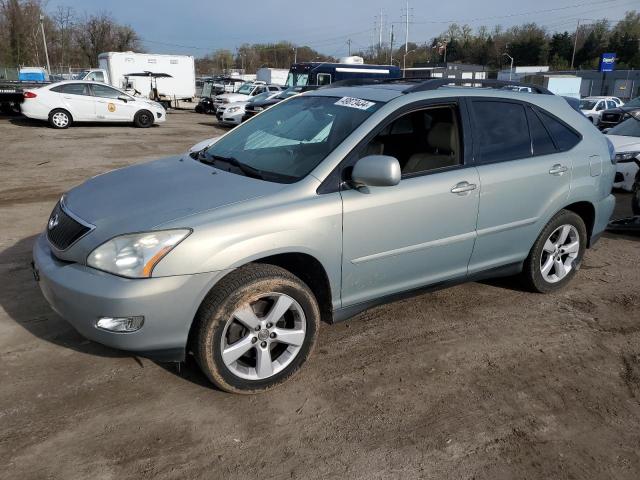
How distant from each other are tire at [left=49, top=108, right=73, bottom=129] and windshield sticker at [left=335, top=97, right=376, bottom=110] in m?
15.6

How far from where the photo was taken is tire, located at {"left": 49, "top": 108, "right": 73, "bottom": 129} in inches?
645

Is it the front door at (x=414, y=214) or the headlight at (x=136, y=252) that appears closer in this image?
the headlight at (x=136, y=252)

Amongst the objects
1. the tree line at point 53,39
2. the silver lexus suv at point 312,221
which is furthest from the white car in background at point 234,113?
the tree line at point 53,39

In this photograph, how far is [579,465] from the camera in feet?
8.36

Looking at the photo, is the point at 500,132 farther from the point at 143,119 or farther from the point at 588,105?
the point at 588,105

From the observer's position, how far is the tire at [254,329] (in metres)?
2.76

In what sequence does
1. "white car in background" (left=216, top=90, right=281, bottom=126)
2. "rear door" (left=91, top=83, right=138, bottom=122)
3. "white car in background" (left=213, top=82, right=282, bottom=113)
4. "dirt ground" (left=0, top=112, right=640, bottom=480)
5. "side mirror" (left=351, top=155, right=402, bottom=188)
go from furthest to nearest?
1. "white car in background" (left=213, top=82, right=282, bottom=113)
2. "white car in background" (left=216, top=90, right=281, bottom=126)
3. "rear door" (left=91, top=83, right=138, bottom=122)
4. "side mirror" (left=351, top=155, right=402, bottom=188)
5. "dirt ground" (left=0, top=112, right=640, bottom=480)

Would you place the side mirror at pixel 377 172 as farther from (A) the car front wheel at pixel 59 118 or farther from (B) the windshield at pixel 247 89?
(B) the windshield at pixel 247 89

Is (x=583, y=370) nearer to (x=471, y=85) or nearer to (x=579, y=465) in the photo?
(x=579, y=465)

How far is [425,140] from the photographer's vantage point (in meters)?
3.79

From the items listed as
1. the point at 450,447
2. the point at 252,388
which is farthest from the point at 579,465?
the point at 252,388

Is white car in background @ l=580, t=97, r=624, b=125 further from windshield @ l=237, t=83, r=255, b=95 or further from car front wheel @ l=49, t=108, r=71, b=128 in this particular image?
car front wheel @ l=49, t=108, r=71, b=128

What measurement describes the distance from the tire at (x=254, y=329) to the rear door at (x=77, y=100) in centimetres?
1630

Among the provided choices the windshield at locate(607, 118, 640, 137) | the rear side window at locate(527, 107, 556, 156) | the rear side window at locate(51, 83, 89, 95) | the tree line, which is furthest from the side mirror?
the tree line
